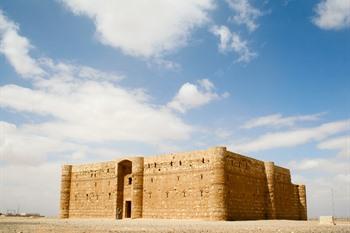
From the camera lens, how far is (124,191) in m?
37.8

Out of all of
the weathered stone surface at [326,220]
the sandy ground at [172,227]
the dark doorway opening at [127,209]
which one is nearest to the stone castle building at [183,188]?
the dark doorway opening at [127,209]

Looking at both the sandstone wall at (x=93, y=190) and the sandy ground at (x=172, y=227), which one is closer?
the sandy ground at (x=172, y=227)

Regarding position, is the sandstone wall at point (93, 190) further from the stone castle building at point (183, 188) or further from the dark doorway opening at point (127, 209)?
the dark doorway opening at point (127, 209)

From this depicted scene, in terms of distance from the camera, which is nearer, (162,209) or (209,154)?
(209,154)

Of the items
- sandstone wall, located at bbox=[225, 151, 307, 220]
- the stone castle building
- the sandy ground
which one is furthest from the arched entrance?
the sandy ground

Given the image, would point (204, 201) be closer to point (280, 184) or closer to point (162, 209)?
point (162, 209)

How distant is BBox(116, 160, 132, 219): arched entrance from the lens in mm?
37188

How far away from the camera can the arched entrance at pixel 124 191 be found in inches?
1464

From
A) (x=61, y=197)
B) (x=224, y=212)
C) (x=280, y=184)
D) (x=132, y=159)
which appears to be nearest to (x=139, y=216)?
(x=132, y=159)

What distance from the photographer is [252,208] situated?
3491 centimetres

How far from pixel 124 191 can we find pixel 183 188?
7702mm

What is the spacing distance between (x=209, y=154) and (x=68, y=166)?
1891cm

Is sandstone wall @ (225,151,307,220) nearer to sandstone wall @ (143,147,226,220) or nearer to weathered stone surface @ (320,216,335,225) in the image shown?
sandstone wall @ (143,147,226,220)

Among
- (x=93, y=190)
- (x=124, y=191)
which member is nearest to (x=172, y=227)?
(x=124, y=191)
